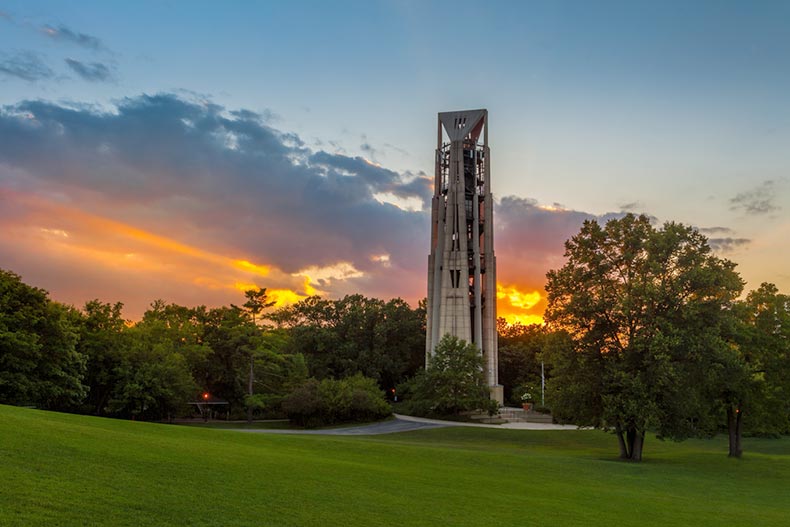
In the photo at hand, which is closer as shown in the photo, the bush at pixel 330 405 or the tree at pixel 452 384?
the bush at pixel 330 405

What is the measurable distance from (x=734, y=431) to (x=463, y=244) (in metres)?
41.9

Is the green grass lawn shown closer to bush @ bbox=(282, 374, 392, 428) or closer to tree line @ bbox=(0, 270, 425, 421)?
tree line @ bbox=(0, 270, 425, 421)

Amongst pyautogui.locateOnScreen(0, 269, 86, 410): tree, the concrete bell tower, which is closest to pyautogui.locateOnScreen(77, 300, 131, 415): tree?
pyautogui.locateOnScreen(0, 269, 86, 410): tree

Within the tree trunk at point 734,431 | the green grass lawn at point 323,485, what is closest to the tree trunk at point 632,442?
the green grass lawn at point 323,485

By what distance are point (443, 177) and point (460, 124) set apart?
7.19 m

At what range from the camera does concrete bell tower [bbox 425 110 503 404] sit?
73.4m

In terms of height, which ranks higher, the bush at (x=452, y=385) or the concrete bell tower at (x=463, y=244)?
the concrete bell tower at (x=463, y=244)

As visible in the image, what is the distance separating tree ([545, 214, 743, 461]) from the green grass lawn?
10.9 ft

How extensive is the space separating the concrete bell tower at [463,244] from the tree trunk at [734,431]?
111 feet

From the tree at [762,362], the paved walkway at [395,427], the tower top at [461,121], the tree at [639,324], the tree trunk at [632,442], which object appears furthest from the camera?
Result: the tower top at [461,121]

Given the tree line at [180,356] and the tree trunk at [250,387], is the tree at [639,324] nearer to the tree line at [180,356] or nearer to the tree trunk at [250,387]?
the tree line at [180,356]

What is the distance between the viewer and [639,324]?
107 ft

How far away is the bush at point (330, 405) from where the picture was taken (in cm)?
5556

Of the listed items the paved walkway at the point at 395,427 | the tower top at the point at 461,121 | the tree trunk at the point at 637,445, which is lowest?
the paved walkway at the point at 395,427
